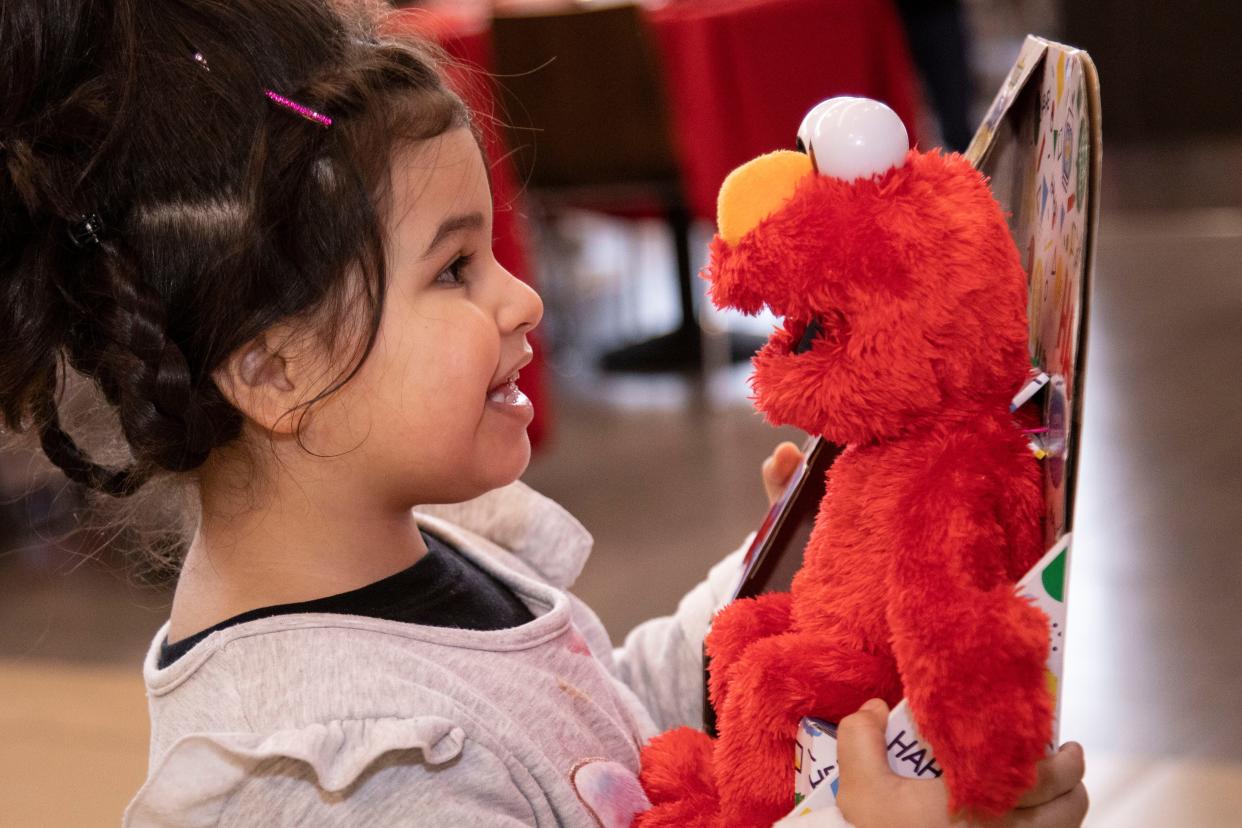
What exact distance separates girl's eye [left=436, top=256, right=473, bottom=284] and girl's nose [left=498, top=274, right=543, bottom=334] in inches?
1.1

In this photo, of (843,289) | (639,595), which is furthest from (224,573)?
(639,595)

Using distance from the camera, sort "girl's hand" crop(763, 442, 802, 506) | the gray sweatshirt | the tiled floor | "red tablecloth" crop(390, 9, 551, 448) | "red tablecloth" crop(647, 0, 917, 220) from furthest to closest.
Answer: "red tablecloth" crop(647, 0, 917, 220) < "red tablecloth" crop(390, 9, 551, 448) < the tiled floor < "girl's hand" crop(763, 442, 802, 506) < the gray sweatshirt

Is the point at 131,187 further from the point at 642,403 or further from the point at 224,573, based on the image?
the point at 642,403

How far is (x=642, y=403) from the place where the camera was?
334 cm

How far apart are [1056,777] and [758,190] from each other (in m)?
0.33

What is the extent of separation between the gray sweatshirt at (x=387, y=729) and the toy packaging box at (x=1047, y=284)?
6.3 inches

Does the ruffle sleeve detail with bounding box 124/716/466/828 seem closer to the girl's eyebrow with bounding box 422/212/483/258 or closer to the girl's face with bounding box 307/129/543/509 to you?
the girl's face with bounding box 307/129/543/509

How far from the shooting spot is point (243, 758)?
0.72 m

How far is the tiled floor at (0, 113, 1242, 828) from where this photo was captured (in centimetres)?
175

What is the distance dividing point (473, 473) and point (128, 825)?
0.90 ft

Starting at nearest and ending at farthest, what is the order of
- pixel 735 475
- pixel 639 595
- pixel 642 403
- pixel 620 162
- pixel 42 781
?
1. pixel 42 781
2. pixel 639 595
3. pixel 735 475
4. pixel 620 162
5. pixel 642 403

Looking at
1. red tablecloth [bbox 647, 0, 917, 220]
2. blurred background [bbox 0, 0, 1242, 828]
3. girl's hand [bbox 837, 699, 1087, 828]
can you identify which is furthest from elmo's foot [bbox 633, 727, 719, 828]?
red tablecloth [bbox 647, 0, 917, 220]

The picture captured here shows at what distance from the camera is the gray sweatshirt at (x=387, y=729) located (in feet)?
2.40

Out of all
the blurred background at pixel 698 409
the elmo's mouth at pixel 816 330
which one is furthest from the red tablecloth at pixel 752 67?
the elmo's mouth at pixel 816 330
